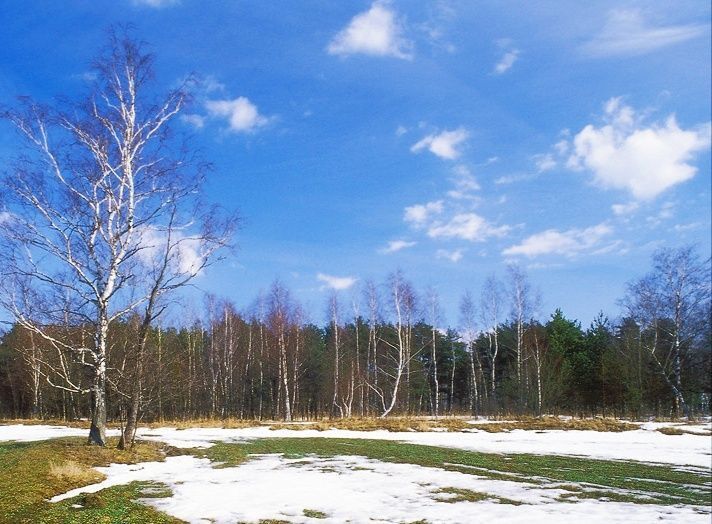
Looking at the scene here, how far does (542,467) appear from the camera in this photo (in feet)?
45.5

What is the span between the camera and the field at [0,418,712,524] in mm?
7836

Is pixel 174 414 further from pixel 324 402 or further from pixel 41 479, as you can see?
pixel 41 479

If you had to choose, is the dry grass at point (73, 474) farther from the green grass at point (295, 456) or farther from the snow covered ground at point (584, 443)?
the snow covered ground at point (584, 443)

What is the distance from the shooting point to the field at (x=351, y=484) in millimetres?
7836

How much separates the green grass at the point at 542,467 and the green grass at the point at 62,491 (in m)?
3.56

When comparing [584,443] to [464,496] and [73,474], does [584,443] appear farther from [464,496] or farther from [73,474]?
[73,474]

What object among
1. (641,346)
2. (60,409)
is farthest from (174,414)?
(641,346)

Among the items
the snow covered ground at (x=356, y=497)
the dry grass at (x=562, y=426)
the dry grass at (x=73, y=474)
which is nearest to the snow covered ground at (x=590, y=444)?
the dry grass at (x=562, y=426)

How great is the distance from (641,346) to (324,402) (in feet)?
102

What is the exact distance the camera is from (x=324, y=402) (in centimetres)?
5528

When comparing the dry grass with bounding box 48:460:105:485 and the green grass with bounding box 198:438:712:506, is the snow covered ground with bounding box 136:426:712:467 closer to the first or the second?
the green grass with bounding box 198:438:712:506

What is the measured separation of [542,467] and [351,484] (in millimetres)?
6174

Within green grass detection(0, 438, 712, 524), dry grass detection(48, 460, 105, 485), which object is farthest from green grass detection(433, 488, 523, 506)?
dry grass detection(48, 460, 105, 485)

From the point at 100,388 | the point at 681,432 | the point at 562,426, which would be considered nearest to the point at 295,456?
the point at 100,388
